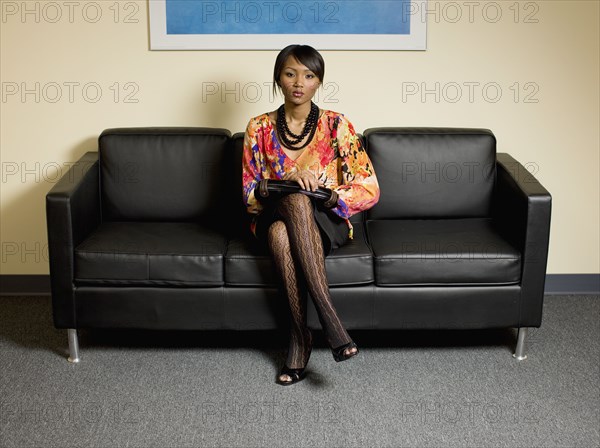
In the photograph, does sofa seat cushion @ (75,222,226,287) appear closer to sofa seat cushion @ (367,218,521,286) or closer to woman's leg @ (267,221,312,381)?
woman's leg @ (267,221,312,381)

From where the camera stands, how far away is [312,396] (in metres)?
2.63


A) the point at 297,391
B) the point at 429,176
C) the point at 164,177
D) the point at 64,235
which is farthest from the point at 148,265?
the point at 429,176

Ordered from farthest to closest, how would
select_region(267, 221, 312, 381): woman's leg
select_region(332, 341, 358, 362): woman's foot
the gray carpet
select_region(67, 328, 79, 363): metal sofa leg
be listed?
1. select_region(67, 328, 79, 363): metal sofa leg
2. select_region(267, 221, 312, 381): woman's leg
3. select_region(332, 341, 358, 362): woman's foot
4. the gray carpet

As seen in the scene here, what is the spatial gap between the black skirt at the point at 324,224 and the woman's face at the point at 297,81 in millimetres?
368

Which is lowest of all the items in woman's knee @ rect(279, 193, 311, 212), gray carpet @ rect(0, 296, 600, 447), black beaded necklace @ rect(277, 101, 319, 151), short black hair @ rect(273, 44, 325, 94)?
gray carpet @ rect(0, 296, 600, 447)

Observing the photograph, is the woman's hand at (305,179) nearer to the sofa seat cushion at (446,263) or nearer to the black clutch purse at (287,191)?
the black clutch purse at (287,191)

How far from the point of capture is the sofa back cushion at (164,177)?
10.5ft

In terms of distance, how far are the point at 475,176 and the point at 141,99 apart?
1.42 m

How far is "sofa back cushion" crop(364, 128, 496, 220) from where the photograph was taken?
10.6ft

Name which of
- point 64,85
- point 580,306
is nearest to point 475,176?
point 580,306

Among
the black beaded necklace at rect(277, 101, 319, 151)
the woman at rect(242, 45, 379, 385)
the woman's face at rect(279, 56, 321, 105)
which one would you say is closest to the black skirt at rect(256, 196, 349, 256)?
the woman at rect(242, 45, 379, 385)

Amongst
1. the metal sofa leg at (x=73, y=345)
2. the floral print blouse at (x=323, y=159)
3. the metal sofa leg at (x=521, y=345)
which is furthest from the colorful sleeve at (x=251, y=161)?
the metal sofa leg at (x=521, y=345)

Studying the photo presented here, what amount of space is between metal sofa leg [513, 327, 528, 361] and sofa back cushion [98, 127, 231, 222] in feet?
4.07

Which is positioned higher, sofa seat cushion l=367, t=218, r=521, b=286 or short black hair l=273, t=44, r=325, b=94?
short black hair l=273, t=44, r=325, b=94
